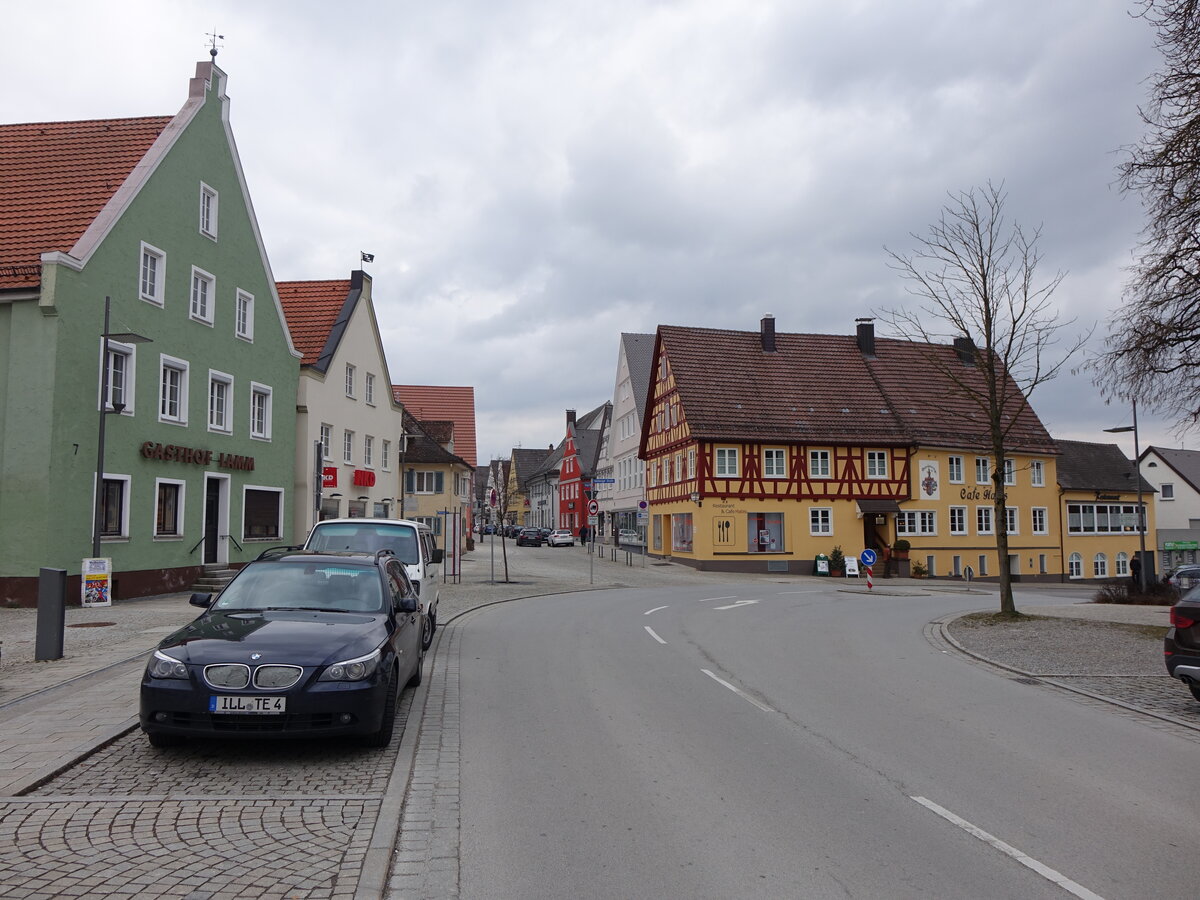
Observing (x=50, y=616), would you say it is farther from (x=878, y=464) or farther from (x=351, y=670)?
(x=878, y=464)

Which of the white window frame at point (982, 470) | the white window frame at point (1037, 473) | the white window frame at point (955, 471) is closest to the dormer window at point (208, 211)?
the white window frame at point (955, 471)

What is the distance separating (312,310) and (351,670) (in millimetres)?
32606

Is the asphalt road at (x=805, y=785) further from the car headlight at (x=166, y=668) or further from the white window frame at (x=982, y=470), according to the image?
the white window frame at (x=982, y=470)

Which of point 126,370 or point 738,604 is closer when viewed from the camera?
point 126,370

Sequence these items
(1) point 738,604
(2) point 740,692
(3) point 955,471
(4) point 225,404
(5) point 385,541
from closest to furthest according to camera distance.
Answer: (2) point 740,692 → (5) point 385,541 → (1) point 738,604 → (4) point 225,404 → (3) point 955,471

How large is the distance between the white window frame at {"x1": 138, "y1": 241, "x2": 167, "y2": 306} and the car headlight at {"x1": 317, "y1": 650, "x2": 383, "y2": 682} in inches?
724

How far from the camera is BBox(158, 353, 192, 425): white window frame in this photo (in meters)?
22.8

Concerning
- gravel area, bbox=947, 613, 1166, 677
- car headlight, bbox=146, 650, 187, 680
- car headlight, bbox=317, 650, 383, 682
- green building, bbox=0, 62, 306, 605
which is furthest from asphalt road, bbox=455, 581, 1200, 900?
green building, bbox=0, 62, 306, 605

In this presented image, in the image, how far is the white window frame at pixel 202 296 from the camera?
24406 millimetres

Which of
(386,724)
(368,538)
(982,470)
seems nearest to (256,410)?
(368,538)

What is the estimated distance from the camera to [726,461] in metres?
43.0

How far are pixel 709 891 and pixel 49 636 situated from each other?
1009 centimetres

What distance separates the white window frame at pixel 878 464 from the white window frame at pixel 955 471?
3468mm

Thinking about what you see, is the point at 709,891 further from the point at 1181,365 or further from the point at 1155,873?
the point at 1181,365
